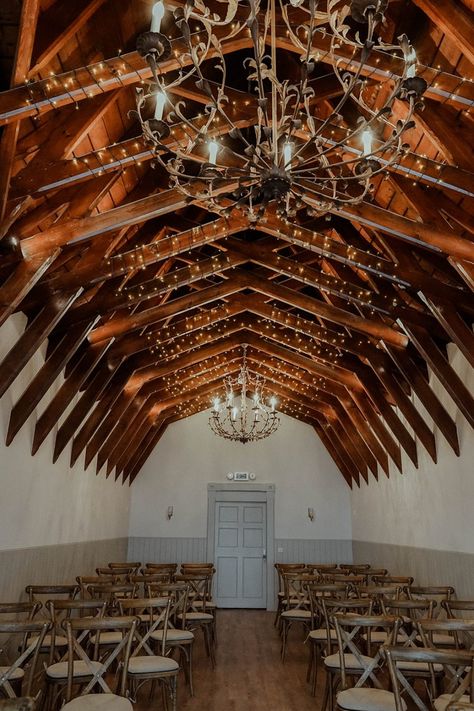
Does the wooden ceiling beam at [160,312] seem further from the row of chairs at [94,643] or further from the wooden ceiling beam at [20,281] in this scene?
the row of chairs at [94,643]

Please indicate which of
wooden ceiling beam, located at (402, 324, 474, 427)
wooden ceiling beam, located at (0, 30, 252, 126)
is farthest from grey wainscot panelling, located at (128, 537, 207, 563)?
wooden ceiling beam, located at (0, 30, 252, 126)

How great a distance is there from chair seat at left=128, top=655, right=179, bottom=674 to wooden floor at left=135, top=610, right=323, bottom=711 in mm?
1119

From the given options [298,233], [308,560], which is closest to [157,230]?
[298,233]

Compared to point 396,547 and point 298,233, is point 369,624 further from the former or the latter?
point 396,547

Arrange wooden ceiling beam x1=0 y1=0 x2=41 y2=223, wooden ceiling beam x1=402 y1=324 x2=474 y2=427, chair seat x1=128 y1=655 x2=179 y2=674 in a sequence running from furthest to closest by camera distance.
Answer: wooden ceiling beam x1=402 y1=324 x2=474 y2=427
chair seat x1=128 y1=655 x2=179 y2=674
wooden ceiling beam x1=0 y1=0 x2=41 y2=223

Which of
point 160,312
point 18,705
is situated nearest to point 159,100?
point 18,705

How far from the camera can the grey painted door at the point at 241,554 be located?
12.2m

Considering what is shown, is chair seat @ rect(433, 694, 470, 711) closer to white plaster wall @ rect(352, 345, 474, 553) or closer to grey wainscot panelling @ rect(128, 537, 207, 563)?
white plaster wall @ rect(352, 345, 474, 553)

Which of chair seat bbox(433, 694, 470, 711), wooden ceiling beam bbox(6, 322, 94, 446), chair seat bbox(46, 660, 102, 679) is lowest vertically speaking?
chair seat bbox(433, 694, 470, 711)

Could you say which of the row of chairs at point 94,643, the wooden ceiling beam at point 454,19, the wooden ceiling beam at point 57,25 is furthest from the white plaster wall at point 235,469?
the wooden ceiling beam at point 454,19

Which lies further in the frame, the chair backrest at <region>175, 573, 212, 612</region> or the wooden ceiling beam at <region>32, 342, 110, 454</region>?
the chair backrest at <region>175, 573, 212, 612</region>

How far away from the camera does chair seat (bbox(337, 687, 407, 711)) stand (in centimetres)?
374

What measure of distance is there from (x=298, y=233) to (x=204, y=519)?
836 cm

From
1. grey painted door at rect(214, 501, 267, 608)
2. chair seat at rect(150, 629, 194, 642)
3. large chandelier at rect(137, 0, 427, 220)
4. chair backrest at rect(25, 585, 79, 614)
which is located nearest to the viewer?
large chandelier at rect(137, 0, 427, 220)
